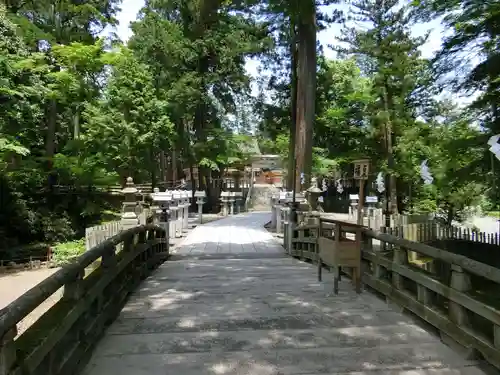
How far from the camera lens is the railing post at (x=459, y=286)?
10.8 feet

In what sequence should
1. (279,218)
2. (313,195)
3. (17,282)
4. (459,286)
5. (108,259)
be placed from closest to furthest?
(459,286) → (108,259) → (313,195) → (17,282) → (279,218)

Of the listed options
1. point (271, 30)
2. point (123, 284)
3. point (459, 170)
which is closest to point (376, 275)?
point (123, 284)

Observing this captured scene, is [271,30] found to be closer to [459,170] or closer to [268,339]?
[459,170]

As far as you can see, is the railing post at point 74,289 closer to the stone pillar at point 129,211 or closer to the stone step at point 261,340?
the stone step at point 261,340

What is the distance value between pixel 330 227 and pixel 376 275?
1949 mm

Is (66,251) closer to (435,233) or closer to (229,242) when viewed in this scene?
(229,242)

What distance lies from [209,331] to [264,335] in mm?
465

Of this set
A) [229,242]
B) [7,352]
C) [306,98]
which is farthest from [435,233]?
[7,352]

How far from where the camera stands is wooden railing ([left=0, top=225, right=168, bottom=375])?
2038mm

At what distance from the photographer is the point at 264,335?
3.54 metres

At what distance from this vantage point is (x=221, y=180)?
30.0m

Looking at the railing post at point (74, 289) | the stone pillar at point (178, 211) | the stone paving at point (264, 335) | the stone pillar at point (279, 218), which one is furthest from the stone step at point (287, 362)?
the stone pillar at point (279, 218)

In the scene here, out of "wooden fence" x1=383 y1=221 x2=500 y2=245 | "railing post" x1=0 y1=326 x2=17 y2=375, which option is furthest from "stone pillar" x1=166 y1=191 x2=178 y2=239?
"railing post" x1=0 y1=326 x2=17 y2=375

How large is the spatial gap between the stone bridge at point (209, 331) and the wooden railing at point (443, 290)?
0.34 ft
